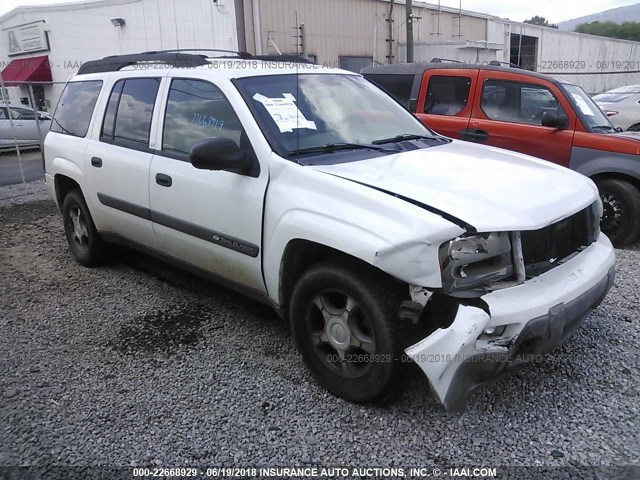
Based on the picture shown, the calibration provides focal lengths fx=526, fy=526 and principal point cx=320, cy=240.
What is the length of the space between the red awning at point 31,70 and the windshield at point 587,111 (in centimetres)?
2183

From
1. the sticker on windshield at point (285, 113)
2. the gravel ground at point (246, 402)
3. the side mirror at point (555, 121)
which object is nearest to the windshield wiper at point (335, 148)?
the sticker on windshield at point (285, 113)

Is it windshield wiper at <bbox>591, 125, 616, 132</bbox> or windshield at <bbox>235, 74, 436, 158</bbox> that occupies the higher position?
windshield at <bbox>235, 74, 436, 158</bbox>

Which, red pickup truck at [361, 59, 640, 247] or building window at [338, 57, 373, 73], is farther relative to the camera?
building window at [338, 57, 373, 73]

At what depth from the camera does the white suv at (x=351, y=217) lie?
2375 millimetres

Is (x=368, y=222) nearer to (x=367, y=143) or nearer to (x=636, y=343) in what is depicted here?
(x=367, y=143)

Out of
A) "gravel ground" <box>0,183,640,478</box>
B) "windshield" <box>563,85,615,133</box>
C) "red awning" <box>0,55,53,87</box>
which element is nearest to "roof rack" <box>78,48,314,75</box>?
"gravel ground" <box>0,183,640,478</box>

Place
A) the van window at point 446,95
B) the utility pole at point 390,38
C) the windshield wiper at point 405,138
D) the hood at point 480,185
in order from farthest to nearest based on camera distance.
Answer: the utility pole at point 390,38, the van window at point 446,95, the windshield wiper at point 405,138, the hood at point 480,185

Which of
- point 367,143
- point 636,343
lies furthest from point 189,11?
point 636,343

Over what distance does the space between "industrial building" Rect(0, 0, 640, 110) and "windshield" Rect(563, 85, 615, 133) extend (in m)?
8.63

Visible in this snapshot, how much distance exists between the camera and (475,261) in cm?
244

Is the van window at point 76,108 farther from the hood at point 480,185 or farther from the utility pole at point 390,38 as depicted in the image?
the utility pole at point 390,38

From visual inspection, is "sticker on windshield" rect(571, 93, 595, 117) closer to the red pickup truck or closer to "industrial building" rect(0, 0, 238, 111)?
the red pickup truck

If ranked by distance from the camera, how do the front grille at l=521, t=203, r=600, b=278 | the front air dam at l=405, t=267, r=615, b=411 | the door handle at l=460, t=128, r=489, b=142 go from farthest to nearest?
the door handle at l=460, t=128, r=489, b=142 < the front grille at l=521, t=203, r=600, b=278 < the front air dam at l=405, t=267, r=615, b=411

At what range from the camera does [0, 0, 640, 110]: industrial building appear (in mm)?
17234
